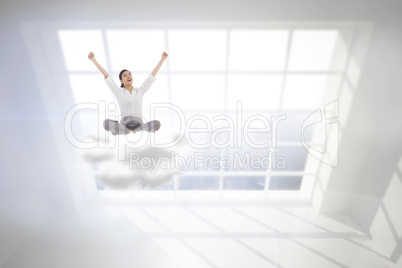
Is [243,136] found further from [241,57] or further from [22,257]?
[22,257]

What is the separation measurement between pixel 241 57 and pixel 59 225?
2.37 m

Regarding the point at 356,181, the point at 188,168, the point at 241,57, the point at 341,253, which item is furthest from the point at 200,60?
the point at 341,253

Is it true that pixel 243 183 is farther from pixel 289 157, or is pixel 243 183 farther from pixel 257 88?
pixel 257 88

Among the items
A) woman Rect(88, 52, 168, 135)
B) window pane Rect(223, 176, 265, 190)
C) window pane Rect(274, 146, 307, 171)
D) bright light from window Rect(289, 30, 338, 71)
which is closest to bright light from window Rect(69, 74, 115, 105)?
woman Rect(88, 52, 168, 135)

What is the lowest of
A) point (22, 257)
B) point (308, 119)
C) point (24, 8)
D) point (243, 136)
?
point (22, 257)

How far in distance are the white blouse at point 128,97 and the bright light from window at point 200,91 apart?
25.0 inches

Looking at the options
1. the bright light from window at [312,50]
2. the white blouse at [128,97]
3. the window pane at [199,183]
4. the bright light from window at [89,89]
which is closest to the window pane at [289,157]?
the window pane at [199,183]

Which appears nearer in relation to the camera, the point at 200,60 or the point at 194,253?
the point at 194,253

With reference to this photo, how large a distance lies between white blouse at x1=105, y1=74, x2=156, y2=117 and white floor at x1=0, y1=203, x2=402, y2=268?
35.1 inches

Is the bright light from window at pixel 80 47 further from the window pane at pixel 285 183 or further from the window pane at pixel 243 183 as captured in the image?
the window pane at pixel 285 183

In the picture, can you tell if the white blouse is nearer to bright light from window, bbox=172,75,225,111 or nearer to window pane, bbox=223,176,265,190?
bright light from window, bbox=172,75,225,111

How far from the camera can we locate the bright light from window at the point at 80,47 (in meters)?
2.40

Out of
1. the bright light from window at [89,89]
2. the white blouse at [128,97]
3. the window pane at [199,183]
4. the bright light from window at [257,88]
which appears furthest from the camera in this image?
the bright light from window at [257,88]

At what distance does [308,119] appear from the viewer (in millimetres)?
2393
